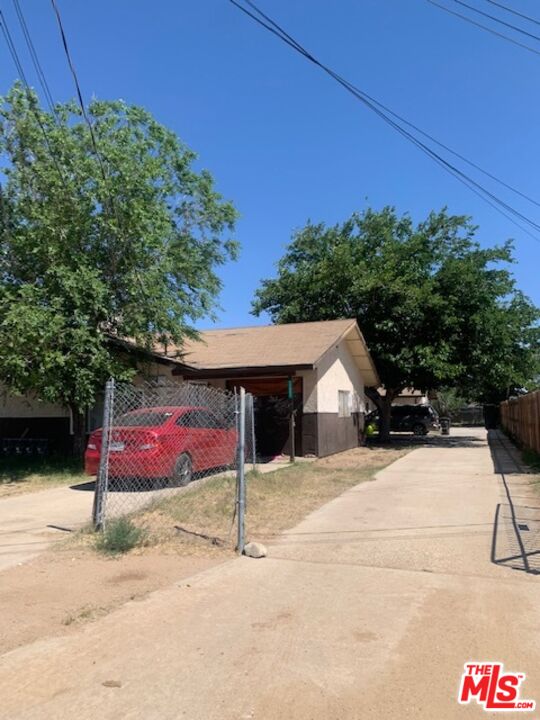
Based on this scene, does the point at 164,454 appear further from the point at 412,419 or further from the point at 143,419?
the point at 412,419

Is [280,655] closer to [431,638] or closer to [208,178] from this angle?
[431,638]

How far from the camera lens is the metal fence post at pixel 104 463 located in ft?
24.1

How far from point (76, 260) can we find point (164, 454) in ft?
19.9

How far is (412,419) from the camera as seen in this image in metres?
35.3

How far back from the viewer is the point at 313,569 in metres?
6.30

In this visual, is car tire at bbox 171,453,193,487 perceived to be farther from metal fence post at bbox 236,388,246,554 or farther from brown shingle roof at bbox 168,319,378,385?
brown shingle roof at bbox 168,319,378,385

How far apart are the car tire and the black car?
24527mm

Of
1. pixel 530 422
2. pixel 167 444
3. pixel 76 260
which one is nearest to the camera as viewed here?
pixel 167 444

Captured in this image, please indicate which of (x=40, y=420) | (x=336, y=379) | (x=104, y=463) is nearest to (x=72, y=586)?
(x=104, y=463)

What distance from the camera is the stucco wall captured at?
60.5 ft

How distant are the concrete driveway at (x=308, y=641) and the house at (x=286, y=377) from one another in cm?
1016

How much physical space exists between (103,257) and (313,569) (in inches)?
429

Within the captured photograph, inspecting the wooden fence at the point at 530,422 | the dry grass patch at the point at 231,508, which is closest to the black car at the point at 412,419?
the wooden fence at the point at 530,422

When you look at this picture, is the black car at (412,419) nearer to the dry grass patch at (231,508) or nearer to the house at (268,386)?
the house at (268,386)
